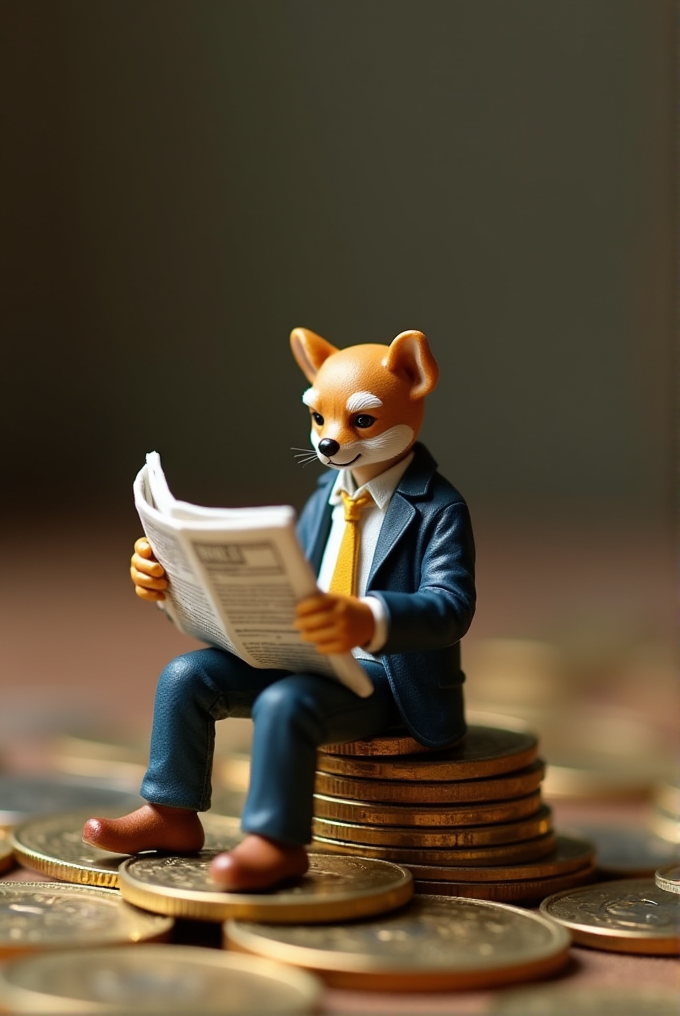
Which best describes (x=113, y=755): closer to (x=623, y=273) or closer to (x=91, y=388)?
(x=91, y=388)

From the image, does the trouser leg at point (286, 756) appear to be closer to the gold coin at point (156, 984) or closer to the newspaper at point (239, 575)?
the newspaper at point (239, 575)

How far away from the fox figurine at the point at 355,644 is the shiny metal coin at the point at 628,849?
19.4 inches

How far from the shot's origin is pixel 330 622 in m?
1.92

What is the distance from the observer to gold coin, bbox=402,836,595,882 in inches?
84.4

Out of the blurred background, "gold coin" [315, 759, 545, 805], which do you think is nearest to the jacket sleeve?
"gold coin" [315, 759, 545, 805]

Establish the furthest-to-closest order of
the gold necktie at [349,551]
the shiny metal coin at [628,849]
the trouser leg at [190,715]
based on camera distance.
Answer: the shiny metal coin at [628,849] → the gold necktie at [349,551] → the trouser leg at [190,715]

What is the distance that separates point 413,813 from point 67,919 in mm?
559

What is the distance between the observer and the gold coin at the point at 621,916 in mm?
2014

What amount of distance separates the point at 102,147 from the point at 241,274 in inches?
44.9

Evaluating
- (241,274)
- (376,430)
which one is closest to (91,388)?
(241,274)

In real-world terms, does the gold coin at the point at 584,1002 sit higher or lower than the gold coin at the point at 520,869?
lower

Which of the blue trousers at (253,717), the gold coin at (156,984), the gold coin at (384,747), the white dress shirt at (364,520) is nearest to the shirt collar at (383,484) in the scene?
the white dress shirt at (364,520)

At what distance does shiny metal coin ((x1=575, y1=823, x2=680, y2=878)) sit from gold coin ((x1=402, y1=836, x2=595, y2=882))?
14 cm

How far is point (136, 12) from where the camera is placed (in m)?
8.16
